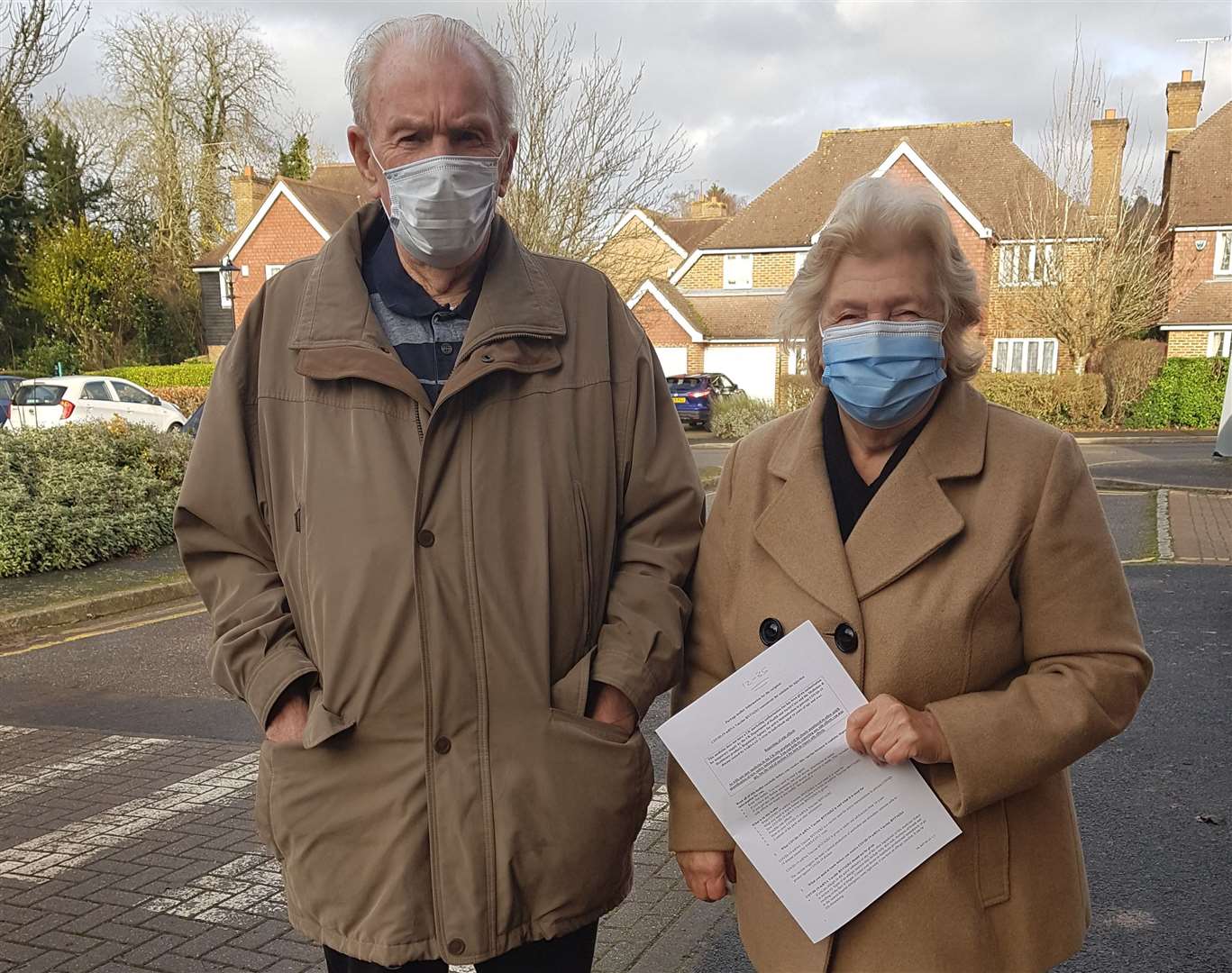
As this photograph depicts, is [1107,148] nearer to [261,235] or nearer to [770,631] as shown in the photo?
[261,235]

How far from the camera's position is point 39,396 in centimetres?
2184

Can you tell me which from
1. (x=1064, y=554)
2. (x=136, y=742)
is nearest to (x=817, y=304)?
(x=1064, y=554)

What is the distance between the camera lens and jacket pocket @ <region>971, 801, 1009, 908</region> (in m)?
1.99

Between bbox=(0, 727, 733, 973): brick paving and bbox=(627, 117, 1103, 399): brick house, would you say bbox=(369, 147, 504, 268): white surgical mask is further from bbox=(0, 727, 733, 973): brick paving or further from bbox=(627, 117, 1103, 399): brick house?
bbox=(627, 117, 1103, 399): brick house

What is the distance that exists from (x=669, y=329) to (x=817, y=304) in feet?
117

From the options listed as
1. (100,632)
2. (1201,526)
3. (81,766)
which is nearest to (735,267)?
(1201,526)

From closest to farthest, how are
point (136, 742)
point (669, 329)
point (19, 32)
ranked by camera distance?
point (136, 742) < point (19, 32) < point (669, 329)

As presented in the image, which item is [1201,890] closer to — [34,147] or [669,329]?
[669,329]

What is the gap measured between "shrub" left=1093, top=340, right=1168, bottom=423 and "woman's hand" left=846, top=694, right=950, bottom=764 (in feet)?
105

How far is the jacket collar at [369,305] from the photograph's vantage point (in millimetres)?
2064

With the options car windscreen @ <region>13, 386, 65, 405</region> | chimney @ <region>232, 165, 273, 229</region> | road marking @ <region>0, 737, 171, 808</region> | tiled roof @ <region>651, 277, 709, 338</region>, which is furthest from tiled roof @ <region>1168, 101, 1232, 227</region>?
road marking @ <region>0, 737, 171, 808</region>

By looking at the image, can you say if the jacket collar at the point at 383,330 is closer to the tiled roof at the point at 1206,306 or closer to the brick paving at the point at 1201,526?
the brick paving at the point at 1201,526

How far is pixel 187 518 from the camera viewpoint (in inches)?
86.2

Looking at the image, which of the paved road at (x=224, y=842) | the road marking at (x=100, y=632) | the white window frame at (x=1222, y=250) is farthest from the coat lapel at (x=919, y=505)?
the white window frame at (x=1222, y=250)
